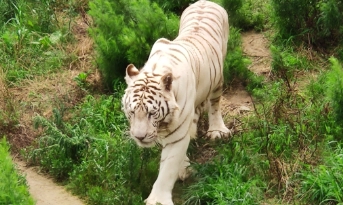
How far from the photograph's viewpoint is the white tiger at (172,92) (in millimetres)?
4312

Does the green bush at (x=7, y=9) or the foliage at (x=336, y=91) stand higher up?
the foliage at (x=336, y=91)

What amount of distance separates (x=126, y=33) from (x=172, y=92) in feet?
6.77

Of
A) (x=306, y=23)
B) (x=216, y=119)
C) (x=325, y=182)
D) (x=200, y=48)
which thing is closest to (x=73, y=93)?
(x=216, y=119)

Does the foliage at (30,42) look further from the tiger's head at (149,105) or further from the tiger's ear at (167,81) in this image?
the tiger's ear at (167,81)

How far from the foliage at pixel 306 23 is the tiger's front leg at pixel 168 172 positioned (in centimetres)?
273

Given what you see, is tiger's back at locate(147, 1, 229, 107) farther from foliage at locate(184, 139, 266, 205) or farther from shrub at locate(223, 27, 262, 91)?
shrub at locate(223, 27, 262, 91)

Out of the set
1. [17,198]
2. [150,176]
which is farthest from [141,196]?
[17,198]

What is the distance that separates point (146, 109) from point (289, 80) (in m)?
2.46

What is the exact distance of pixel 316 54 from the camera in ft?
22.3

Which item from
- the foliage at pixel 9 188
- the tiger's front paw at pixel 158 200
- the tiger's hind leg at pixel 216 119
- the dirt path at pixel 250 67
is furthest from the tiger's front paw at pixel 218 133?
the foliage at pixel 9 188

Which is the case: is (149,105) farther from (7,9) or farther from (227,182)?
(7,9)

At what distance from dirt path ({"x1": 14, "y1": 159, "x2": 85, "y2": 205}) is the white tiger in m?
0.80

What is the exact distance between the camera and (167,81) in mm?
4289

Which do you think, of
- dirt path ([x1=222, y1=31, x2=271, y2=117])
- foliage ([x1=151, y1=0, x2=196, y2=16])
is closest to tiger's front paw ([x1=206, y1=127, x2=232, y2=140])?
dirt path ([x1=222, y1=31, x2=271, y2=117])
